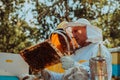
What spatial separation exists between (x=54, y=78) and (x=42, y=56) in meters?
0.17

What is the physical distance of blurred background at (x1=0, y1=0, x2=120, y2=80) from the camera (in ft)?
35.2

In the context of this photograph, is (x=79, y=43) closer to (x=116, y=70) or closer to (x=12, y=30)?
(x=116, y=70)

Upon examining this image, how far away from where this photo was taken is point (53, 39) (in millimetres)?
2186

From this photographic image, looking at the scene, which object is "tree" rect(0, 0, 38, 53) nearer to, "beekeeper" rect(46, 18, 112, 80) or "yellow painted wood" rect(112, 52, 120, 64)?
"yellow painted wood" rect(112, 52, 120, 64)

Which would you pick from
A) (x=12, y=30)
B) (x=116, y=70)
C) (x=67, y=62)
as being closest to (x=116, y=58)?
(x=116, y=70)

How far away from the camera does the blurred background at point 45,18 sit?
10742mm

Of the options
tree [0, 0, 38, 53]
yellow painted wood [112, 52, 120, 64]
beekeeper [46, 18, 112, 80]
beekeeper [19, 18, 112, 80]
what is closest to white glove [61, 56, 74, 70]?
beekeeper [19, 18, 112, 80]

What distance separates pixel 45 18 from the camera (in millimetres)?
11266

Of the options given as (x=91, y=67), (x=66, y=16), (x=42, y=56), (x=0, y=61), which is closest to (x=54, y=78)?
(x=42, y=56)

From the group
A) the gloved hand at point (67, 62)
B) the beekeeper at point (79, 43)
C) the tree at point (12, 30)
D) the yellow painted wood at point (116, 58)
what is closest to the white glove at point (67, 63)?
the gloved hand at point (67, 62)

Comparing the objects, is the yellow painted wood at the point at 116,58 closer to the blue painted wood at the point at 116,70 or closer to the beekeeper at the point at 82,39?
the blue painted wood at the point at 116,70

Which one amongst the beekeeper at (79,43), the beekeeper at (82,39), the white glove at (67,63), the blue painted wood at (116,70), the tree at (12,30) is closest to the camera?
the white glove at (67,63)

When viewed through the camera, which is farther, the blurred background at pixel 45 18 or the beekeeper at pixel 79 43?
the blurred background at pixel 45 18

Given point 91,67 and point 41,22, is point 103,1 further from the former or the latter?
point 91,67
